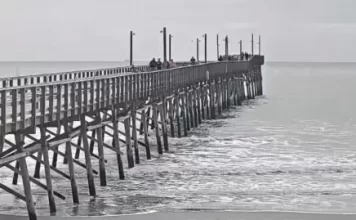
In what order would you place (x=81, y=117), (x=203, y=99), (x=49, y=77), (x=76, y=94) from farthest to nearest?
(x=203, y=99) → (x=49, y=77) → (x=81, y=117) → (x=76, y=94)

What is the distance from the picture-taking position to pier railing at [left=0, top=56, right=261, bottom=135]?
18781 millimetres

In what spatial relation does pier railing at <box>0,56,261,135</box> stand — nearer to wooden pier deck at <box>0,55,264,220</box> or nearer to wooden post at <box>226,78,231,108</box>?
wooden pier deck at <box>0,55,264,220</box>

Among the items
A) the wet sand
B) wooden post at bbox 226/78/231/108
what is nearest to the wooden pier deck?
the wet sand

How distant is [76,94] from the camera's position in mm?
23734

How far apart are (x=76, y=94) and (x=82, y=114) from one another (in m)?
0.85

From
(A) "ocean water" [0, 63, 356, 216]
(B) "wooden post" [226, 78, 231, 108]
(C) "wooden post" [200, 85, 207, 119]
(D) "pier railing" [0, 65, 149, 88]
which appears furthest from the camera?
(B) "wooden post" [226, 78, 231, 108]

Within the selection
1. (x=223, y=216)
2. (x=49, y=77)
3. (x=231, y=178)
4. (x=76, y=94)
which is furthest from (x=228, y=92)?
(x=223, y=216)

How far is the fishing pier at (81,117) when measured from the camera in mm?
19203

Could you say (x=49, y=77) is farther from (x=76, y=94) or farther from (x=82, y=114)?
(x=76, y=94)

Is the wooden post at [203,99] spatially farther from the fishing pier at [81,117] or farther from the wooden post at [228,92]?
the wooden post at [228,92]

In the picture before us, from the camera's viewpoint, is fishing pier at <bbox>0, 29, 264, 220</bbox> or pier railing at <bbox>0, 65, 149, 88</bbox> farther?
pier railing at <bbox>0, 65, 149, 88</bbox>

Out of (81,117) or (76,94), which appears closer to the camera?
(76,94)

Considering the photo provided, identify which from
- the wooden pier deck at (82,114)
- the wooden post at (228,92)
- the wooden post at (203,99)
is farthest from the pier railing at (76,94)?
the wooden post at (228,92)

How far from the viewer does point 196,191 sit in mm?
24719
